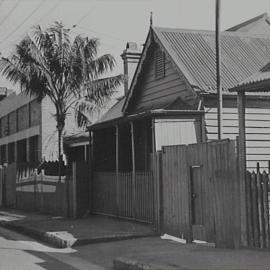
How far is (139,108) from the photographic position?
19266mm

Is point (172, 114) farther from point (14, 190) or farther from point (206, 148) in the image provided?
point (14, 190)

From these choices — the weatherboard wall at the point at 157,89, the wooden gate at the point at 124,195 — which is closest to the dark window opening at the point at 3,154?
the weatherboard wall at the point at 157,89

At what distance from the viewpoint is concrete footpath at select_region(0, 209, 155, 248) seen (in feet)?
40.2

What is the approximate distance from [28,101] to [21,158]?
5374mm

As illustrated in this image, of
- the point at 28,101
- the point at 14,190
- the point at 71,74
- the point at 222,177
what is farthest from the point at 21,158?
the point at 222,177

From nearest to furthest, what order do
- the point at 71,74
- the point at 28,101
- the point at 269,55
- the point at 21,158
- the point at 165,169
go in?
the point at 165,169
the point at 269,55
the point at 71,74
the point at 28,101
the point at 21,158

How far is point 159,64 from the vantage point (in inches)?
704

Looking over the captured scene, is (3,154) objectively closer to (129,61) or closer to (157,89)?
(129,61)

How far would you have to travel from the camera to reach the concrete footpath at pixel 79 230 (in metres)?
12.3

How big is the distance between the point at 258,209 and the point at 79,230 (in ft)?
18.9

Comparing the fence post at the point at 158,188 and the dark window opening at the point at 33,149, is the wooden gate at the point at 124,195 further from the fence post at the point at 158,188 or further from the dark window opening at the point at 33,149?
the dark window opening at the point at 33,149

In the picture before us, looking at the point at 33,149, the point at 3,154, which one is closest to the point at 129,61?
the point at 33,149

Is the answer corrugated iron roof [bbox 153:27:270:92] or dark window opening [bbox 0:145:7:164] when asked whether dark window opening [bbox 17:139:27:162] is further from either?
corrugated iron roof [bbox 153:27:270:92]

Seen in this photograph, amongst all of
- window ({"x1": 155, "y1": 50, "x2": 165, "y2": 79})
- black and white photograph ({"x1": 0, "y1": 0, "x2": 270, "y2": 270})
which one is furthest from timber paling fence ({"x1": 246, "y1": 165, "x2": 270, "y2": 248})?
window ({"x1": 155, "y1": 50, "x2": 165, "y2": 79})
